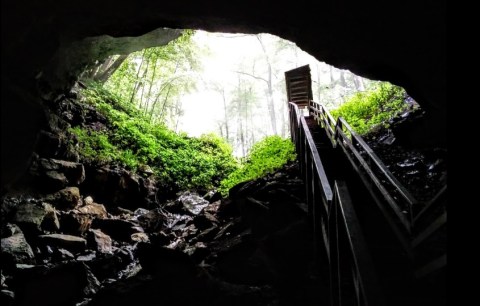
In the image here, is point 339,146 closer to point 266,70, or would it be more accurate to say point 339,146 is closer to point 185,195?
point 185,195

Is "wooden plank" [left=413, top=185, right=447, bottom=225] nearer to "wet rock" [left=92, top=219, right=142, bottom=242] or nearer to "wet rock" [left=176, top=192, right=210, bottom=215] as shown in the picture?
"wet rock" [left=92, top=219, right=142, bottom=242]

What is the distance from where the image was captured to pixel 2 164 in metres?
3.76

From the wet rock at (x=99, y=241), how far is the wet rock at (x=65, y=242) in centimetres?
31

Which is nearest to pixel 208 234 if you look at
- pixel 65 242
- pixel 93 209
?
pixel 65 242

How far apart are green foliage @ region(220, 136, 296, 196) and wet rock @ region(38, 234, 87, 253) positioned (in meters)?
5.39

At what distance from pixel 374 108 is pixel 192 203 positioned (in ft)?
25.7

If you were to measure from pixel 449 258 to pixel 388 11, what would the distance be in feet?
11.3

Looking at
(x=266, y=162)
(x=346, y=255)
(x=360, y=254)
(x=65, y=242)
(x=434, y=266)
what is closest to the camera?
(x=434, y=266)

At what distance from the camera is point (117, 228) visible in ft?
32.6

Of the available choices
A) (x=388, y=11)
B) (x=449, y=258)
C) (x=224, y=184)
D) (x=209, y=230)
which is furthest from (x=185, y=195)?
(x=449, y=258)

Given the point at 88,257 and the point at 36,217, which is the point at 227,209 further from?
the point at 36,217

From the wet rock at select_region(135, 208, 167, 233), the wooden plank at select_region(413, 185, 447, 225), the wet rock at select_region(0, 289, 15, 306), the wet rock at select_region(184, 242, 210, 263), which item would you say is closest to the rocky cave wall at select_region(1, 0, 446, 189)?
the wooden plank at select_region(413, 185, 447, 225)

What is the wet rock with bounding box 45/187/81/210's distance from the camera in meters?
9.30

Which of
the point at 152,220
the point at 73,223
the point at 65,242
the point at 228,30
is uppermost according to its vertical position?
the point at 228,30
